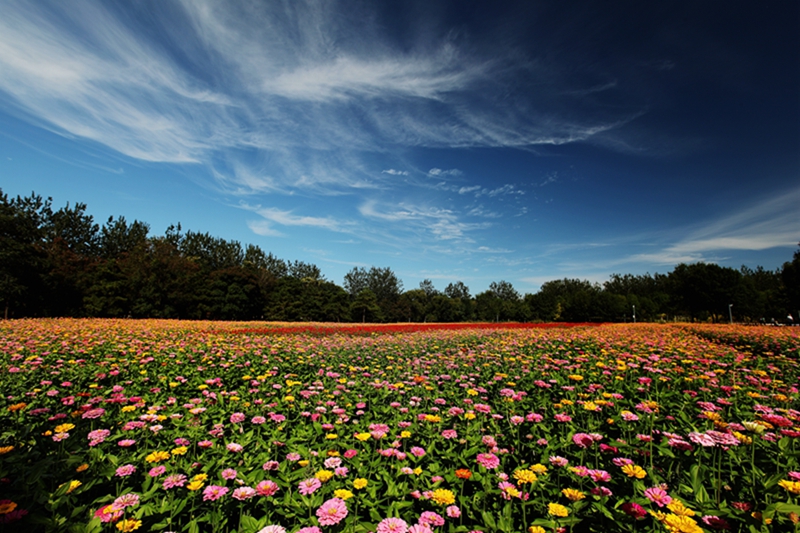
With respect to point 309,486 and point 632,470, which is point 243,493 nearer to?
point 309,486

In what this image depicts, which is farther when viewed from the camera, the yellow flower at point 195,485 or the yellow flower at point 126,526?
the yellow flower at point 195,485

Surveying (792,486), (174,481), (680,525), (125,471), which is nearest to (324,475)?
(174,481)

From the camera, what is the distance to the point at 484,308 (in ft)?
227

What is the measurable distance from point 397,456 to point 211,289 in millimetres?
46291

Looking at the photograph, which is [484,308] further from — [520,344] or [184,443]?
[184,443]

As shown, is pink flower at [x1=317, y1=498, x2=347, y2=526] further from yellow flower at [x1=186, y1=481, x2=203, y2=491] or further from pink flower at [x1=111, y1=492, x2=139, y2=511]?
pink flower at [x1=111, y1=492, x2=139, y2=511]

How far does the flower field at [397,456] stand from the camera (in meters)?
1.86

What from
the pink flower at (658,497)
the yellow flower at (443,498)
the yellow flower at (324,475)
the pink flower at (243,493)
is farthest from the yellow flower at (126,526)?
the pink flower at (658,497)

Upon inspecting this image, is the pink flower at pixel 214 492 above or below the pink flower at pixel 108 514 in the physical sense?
above

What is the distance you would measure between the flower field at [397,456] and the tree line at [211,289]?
3195 centimetres

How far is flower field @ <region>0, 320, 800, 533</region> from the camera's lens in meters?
1.86

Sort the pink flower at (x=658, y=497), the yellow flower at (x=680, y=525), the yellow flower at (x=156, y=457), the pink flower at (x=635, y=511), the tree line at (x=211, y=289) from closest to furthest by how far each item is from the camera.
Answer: the yellow flower at (x=680, y=525)
the pink flower at (x=635, y=511)
the pink flower at (x=658, y=497)
the yellow flower at (x=156, y=457)
the tree line at (x=211, y=289)

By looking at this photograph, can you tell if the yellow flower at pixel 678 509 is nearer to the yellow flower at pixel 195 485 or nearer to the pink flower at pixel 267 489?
the pink flower at pixel 267 489

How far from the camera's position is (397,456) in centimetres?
249
